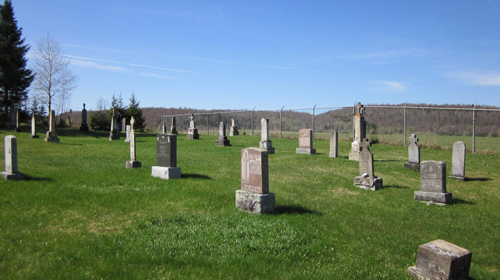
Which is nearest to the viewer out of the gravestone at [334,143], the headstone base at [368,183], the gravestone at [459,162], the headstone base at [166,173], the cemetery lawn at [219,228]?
the cemetery lawn at [219,228]

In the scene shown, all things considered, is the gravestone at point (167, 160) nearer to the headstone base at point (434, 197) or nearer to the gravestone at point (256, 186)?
the gravestone at point (256, 186)

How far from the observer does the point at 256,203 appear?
695 centimetres

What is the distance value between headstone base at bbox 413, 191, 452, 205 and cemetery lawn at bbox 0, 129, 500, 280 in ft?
0.72

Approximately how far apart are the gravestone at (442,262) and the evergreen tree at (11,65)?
39110mm

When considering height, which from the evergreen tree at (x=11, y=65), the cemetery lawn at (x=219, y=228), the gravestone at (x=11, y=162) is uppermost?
the evergreen tree at (x=11, y=65)

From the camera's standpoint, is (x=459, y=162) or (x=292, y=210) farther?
(x=459, y=162)

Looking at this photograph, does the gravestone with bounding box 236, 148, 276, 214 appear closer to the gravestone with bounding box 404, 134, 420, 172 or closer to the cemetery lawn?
the cemetery lawn

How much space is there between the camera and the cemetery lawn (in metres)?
4.49

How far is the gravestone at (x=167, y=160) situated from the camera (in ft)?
34.3

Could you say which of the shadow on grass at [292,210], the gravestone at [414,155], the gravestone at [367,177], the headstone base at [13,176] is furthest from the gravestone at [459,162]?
the headstone base at [13,176]

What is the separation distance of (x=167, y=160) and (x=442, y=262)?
8.24m

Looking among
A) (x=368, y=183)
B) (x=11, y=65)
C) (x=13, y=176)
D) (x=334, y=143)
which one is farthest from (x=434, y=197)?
(x=11, y=65)

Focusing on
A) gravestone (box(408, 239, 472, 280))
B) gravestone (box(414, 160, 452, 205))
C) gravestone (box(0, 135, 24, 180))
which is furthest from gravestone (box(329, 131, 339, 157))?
gravestone (box(0, 135, 24, 180))

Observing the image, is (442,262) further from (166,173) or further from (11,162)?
(11,162)
